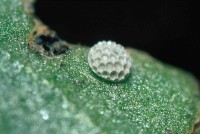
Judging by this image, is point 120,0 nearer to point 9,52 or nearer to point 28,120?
point 9,52

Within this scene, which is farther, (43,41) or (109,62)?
(43,41)

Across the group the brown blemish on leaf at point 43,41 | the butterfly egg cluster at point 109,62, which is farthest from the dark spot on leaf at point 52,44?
the butterfly egg cluster at point 109,62

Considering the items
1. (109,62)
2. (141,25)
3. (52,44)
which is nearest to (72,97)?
(109,62)

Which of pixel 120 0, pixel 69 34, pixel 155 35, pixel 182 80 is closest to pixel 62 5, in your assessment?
pixel 69 34

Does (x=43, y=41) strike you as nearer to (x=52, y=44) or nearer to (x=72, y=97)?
(x=52, y=44)

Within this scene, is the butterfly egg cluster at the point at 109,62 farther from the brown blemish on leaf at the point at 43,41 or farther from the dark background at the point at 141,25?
the dark background at the point at 141,25

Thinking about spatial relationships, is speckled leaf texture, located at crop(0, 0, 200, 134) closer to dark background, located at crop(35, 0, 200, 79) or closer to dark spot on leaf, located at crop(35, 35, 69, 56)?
dark spot on leaf, located at crop(35, 35, 69, 56)
